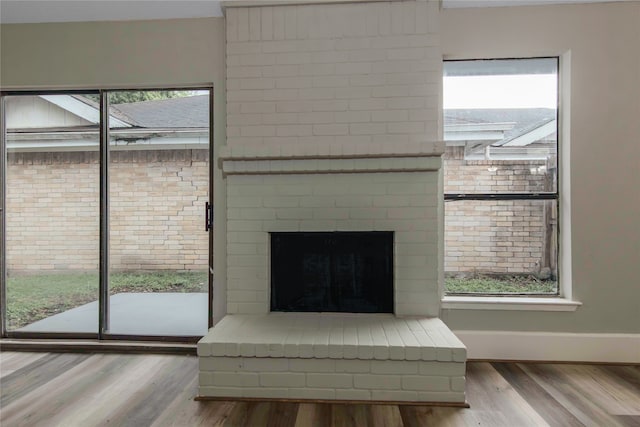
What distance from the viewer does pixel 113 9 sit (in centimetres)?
253

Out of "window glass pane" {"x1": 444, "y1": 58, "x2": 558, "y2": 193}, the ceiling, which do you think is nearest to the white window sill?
"window glass pane" {"x1": 444, "y1": 58, "x2": 558, "y2": 193}

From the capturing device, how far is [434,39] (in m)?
2.39

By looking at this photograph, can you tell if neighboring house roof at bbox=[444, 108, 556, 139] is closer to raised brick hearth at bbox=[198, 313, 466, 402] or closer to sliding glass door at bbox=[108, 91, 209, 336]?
raised brick hearth at bbox=[198, 313, 466, 402]

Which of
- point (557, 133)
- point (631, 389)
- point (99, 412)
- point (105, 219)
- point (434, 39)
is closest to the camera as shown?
point (99, 412)

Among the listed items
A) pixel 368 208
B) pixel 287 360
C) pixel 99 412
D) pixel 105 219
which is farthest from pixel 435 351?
pixel 105 219

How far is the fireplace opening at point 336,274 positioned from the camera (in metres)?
2.41

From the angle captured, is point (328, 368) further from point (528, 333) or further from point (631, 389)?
point (631, 389)

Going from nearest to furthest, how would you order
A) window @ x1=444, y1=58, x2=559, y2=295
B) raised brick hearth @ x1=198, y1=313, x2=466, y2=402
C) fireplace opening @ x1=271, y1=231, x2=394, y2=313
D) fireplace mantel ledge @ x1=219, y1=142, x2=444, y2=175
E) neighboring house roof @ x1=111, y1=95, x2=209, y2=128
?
raised brick hearth @ x1=198, y1=313, x2=466, y2=402
fireplace mantel ledge @ x1=219, y1=142, x2=444, y2=175
fireplace opening @ x1=271, y1=231, x2=394, y2=313
window @ x1=444, y1=58, x2=559, y2=295
neighboring house roof @ x1=111, y1=95, x2=209, y2=128

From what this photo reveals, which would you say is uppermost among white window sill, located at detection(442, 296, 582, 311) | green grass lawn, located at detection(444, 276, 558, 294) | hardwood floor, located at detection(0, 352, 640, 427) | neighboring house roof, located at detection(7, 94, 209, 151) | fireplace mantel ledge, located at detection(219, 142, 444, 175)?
neighboring house roof, located at detection(7, 94, 209, 151)

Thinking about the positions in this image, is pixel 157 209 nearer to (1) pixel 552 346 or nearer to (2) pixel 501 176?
(2) pixel 501 176

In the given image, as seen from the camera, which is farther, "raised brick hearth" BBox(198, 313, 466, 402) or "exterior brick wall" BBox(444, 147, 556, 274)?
"exterior brick wall" BBox(444, 147, 556, 274)

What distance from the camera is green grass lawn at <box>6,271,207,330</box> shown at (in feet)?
9.09

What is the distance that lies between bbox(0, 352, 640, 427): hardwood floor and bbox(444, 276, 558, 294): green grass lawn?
0.50 m

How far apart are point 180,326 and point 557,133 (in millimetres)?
3110
